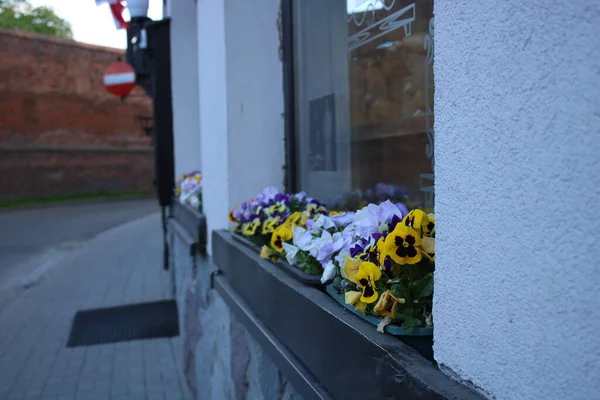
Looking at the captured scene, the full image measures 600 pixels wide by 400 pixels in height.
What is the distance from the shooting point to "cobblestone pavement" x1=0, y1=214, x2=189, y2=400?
4.65 m

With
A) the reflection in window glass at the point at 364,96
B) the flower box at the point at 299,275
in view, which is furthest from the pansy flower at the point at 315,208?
the flower box at the point at 299,275

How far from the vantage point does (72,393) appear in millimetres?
4547

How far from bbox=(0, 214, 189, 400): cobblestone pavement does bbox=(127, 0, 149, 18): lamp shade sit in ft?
10.8

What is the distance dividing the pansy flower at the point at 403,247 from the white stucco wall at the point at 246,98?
5.77ft

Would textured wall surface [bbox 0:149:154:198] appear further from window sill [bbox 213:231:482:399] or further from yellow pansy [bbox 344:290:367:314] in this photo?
yellow pansy [bbox 344:290:367:314]

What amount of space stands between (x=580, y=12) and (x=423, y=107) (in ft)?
4.36

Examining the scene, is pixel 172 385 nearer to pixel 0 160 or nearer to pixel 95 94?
pixel 0 160

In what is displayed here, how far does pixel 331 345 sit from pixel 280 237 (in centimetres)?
77

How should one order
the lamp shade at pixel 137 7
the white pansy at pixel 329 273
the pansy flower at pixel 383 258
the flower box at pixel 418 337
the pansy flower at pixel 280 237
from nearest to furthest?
the flower box at pixel 418 337 < the pansy flower at pixel 383 258 < the white pansy at pixel 329 273 < the pansy flower at pixel 280 237 < the lamp shade at pixel 137 7

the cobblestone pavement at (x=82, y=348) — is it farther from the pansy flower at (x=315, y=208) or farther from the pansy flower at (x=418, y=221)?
the pansy flower at (x=418, y=221)

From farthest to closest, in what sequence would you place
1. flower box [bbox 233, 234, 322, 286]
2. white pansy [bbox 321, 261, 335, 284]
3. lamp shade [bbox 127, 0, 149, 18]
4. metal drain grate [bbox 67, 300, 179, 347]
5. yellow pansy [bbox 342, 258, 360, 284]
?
lamp shade [bbox 127, 0, 149, 18] → metal drain grate [bbox 67, 300, 179, 347] → flower box [bbox 233, 234, 322, 286] → white pansy [bbox 321, 261, 335, 284] → yellow pansy [bbox 342, 258, 360, 284]

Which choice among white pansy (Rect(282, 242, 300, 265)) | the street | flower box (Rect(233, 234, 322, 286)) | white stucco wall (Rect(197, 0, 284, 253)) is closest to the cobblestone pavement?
the street

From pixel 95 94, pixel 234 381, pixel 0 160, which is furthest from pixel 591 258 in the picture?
pixel 95 94

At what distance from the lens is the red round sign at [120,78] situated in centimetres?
834
